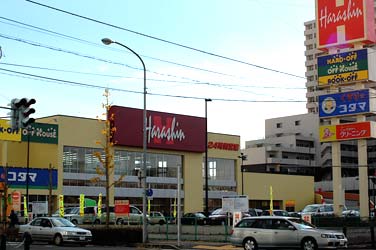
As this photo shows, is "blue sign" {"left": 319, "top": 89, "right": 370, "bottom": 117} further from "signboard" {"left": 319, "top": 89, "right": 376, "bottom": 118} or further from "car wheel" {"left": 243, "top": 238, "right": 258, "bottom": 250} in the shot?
"car wheel" {"left": 243, "top": 238, "right": 258, "bottom": 250}

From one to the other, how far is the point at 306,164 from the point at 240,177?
5116 centimetres

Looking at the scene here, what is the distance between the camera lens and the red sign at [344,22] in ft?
160

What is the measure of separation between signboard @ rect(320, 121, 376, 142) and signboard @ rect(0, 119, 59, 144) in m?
27.3

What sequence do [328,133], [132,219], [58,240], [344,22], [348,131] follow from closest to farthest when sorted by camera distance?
1. [58,240]
2. [348,131]
3. [344,22]
4. [132,219]
5. [328,133]

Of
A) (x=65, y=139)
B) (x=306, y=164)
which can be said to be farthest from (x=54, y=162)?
(x=306, y=164)

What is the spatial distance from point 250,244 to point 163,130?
1832 inches

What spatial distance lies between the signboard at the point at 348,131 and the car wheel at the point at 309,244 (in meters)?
26.6

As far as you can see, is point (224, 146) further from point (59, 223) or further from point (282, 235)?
point (282, 235)

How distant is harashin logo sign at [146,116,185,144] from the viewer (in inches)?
2729

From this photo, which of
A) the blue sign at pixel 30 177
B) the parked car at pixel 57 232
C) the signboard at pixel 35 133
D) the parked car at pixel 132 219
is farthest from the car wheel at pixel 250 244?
the signboard at pixel 35 133

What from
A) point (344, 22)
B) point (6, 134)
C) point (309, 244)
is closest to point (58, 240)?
point (309, 244)

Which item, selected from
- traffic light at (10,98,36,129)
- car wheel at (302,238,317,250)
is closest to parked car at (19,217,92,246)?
traffic light at (10,98,36,129)

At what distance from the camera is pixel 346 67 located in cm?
4944

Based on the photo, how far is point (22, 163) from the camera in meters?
61.9
